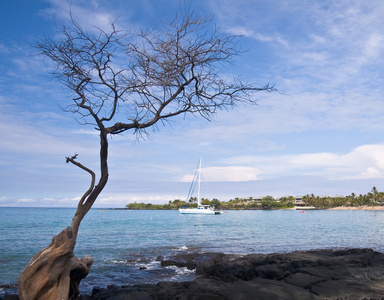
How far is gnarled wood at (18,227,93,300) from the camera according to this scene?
5.74 m

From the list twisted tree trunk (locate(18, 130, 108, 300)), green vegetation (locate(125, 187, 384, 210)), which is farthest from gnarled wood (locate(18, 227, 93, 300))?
green vegetation (locate(125, 187, 384, 210))

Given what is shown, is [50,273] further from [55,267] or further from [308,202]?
[308,202]

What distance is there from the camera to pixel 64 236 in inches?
235

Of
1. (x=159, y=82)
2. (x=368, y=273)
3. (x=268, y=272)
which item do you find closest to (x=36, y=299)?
(x=159, y=82)

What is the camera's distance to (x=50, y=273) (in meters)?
5.79

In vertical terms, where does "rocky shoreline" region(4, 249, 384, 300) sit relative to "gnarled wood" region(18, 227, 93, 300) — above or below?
below

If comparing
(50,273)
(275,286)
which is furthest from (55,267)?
(275,286)

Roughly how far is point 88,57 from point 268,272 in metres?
7.86

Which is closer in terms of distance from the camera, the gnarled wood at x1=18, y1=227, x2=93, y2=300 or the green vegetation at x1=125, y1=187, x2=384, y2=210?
the gnarled wood at x1=18, y1=227, x2=93, y2=300

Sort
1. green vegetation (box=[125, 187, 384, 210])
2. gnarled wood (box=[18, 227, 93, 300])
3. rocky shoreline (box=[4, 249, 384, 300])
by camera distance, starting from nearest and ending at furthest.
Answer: gnarled wood (box=[18, 227, 93, 300]), rocky shoreline (box=[4, 249, 384, 300]), green vegetation (box=[125, 187, 384, 210])

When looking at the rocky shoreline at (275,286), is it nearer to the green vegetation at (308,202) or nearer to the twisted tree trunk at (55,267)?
the twisted tree trunk at (55,267)

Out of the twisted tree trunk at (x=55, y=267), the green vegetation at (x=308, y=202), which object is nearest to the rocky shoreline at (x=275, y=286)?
the twisted tree trunk at (x=55, y=267)

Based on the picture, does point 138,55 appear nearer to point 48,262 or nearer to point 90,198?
point 90,198

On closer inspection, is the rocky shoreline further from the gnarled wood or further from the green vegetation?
the green vegetation
